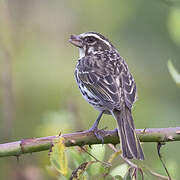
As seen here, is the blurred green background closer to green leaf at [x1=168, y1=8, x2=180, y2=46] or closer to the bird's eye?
the bird's eye

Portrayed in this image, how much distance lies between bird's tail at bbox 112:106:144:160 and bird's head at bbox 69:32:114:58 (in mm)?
1464

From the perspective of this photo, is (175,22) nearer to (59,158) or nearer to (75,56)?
(59,158)

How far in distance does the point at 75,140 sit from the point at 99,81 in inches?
53.9

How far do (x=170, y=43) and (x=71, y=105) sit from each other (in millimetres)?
4323

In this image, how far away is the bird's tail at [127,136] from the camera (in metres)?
4.86

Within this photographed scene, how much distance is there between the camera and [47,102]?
9.26 m

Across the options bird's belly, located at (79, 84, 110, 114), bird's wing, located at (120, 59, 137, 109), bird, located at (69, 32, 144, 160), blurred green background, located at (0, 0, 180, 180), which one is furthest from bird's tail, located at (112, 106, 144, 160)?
blurred green background, located at (0, 0, 180, 180)

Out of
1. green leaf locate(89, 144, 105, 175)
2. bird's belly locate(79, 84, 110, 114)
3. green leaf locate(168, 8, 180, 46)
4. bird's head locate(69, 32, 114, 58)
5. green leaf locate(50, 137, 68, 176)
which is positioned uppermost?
green leaf locate(168, 8, 180, 46)

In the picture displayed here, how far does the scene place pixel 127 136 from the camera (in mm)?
5051

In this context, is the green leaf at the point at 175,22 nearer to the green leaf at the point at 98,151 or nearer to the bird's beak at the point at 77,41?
the bird's beak at the point at 77,41

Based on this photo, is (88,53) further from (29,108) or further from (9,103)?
(29,108)

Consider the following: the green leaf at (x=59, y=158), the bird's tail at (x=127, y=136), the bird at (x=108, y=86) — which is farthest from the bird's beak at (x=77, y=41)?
the green leaf at (x=59, y=158)

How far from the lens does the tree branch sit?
14.7 feet

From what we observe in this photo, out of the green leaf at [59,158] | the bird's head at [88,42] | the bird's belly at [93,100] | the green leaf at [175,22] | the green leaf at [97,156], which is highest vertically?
the green leaf at [175,22]
